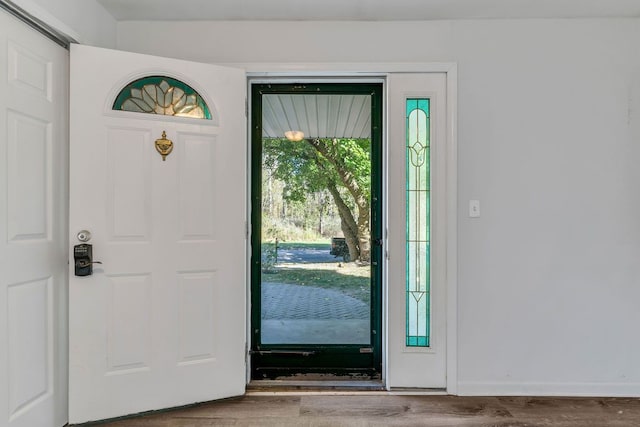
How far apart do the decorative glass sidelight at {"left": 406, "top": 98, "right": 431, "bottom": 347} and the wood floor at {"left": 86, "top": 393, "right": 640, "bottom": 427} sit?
0.41 m

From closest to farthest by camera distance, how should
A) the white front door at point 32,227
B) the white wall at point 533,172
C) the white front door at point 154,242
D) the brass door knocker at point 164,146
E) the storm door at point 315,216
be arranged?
the white front door at point 32,227 → the white front door at point 154,242 → the brass door knocker at point 164,146 → the white wall at point 533,172 → the storm door at point 315,216

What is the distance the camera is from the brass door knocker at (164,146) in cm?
215

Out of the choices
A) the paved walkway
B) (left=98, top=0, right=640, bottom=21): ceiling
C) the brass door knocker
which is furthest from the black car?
(left=98, top=0, right=640, bottom=21): ceiling

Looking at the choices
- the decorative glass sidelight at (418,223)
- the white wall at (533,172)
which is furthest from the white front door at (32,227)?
the decorative glass sidelight at (418,223)

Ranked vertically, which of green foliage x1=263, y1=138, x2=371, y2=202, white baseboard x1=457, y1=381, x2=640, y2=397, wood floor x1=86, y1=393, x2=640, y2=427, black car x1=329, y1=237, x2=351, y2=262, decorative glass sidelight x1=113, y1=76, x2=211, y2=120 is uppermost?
decorative glass sidelight x1=113, y1=76, x2=211, y2=120

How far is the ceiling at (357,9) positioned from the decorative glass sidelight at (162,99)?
0.50 meters

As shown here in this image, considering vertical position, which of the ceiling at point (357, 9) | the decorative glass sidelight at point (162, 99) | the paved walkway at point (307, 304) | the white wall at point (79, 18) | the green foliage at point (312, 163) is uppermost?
the ceiling at point (357, 9)

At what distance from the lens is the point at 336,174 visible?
8.97 ft

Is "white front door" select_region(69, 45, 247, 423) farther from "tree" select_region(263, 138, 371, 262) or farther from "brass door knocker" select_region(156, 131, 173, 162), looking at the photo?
"tree" select_region(263, 138, 371, 262)

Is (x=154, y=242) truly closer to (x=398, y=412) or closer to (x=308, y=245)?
(x=308, y=245)

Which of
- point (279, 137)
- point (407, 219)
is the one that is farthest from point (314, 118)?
point (407, 219)

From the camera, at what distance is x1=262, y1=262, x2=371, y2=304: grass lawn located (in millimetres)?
2746

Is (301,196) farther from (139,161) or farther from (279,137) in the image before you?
(139,161)

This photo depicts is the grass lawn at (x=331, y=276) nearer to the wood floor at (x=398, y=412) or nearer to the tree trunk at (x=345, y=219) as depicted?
the tree trunk at (x=345, y=219)
